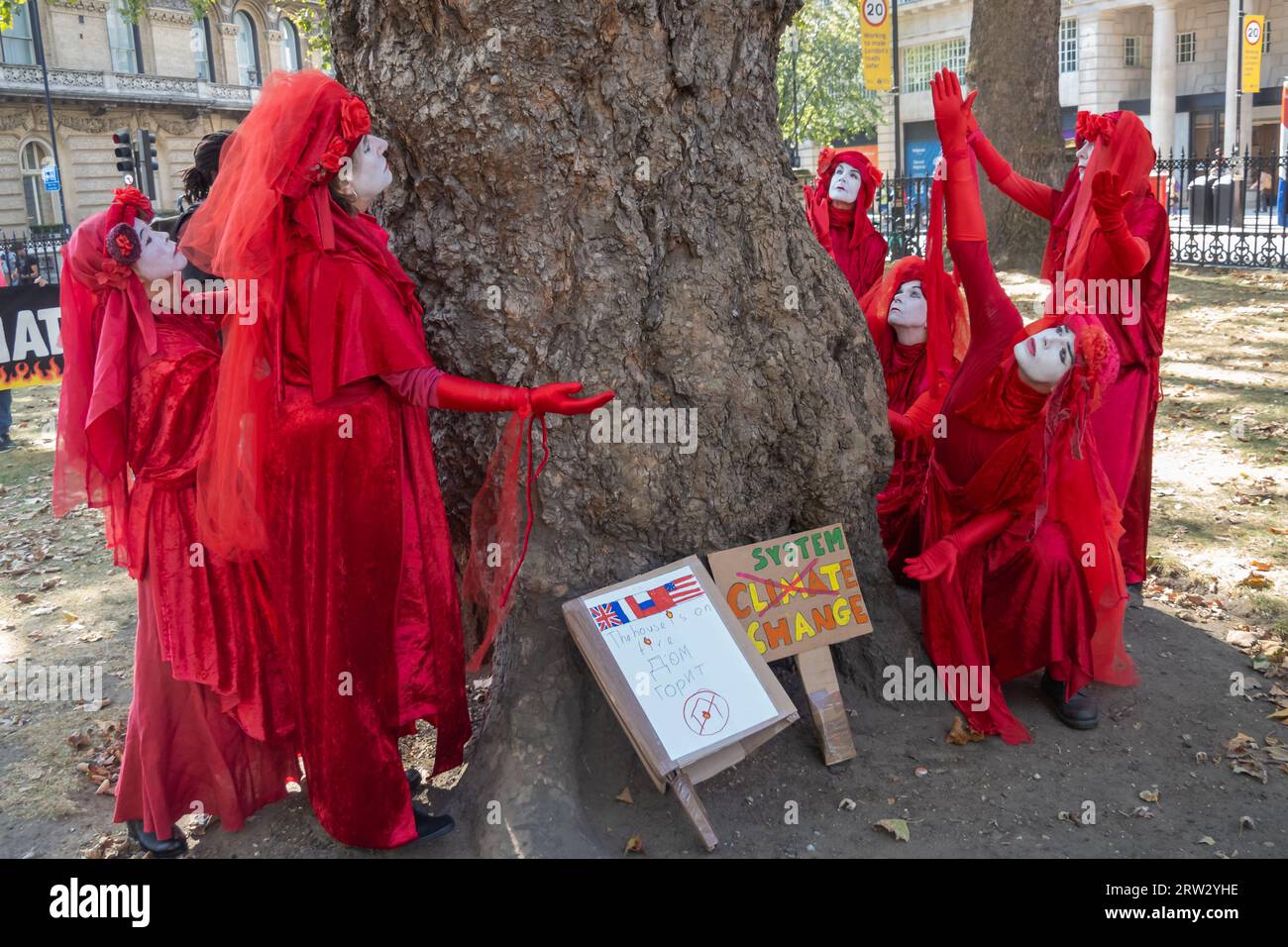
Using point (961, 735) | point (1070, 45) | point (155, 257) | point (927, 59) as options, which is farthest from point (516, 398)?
point (927, 59)

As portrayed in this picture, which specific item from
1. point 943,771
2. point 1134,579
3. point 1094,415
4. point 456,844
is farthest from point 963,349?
point 456,844

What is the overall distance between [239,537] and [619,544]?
1254 millimetres

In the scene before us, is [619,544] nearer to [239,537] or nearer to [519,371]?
[519,371]

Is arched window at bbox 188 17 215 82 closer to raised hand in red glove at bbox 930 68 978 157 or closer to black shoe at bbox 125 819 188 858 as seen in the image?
raised hand in red glove at bbox 930 68 978 157

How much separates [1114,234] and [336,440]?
130 inches

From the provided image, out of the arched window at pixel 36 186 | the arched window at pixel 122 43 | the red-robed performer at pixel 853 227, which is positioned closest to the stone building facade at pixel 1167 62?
the arched window at pixel 122 43

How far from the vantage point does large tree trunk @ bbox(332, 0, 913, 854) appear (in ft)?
11.9

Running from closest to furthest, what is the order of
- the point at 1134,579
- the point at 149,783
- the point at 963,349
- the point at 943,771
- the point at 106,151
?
the point at 149,783 → the point at 943,771 → the point at 963,349 → the point at 1134,579 → the point at 106,151

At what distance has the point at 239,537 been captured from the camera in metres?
3.34

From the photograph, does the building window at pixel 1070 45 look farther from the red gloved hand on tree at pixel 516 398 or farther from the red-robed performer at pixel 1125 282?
the red gloved hand on tree at pixel 516 398

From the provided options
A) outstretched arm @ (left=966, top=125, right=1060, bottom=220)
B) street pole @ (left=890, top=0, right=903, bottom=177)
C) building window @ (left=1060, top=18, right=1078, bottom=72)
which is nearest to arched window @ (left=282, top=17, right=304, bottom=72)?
building window @ (left=1060, top=18, right=1078, bottom=72)

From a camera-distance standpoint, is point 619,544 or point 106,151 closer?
point 619,544

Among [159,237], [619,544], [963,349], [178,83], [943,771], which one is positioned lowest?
[943,771]

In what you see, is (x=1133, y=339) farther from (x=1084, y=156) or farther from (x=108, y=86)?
(x=108, y=86)
